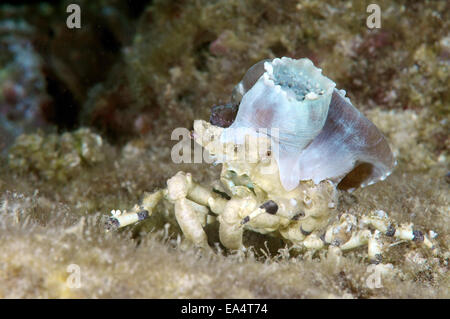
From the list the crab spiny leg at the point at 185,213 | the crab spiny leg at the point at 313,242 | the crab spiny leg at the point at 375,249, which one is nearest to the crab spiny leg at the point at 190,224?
the crab spiny leg at the point at 185,213

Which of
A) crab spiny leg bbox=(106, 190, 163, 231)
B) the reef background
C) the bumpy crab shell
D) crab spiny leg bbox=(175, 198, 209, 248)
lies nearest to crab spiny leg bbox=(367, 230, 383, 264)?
the reef background

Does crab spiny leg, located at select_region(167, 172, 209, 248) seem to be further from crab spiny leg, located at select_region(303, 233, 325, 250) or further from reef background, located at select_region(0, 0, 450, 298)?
crab spiny leg, located at select_region(303, 233, 325, 250)

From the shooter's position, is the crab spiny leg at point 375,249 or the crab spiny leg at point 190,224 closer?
the crab spiny leg at point 375,249

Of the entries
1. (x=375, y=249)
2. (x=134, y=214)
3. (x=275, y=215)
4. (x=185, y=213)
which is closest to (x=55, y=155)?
(x=134, y=214)

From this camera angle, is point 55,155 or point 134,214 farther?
point 55,155

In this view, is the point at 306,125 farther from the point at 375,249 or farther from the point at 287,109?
the point at 375,249

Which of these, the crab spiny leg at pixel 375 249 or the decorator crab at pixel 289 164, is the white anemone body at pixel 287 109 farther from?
the crab spiny leg at pixel 375 249
